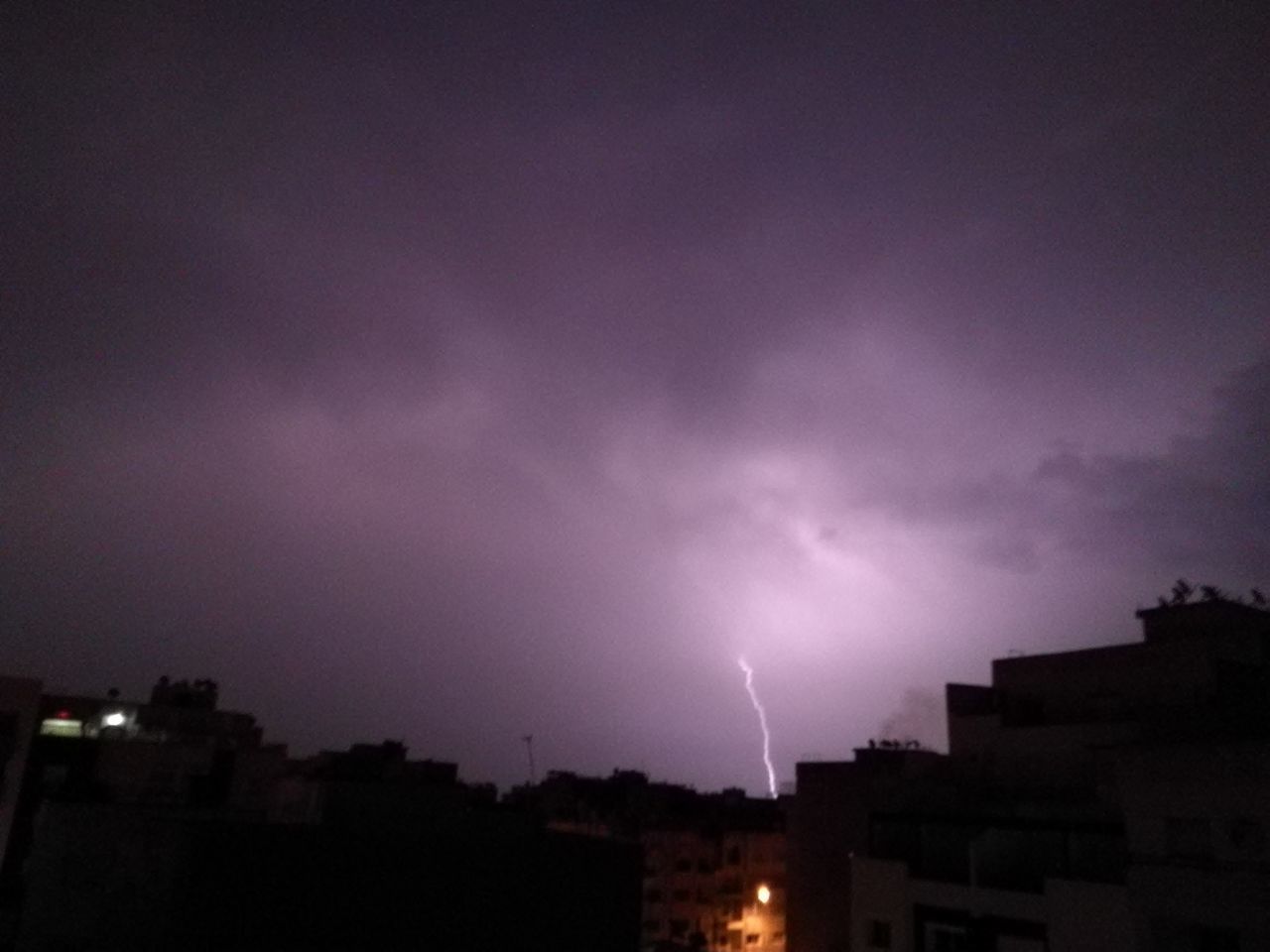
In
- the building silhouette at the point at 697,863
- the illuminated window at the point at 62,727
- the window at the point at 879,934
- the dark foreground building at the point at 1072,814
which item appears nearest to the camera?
the dark foreground building at the point at 1072,814

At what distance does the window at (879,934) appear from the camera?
40.1 metres

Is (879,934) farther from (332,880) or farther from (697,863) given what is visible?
(332,880)

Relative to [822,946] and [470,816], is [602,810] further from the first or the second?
[470,816]

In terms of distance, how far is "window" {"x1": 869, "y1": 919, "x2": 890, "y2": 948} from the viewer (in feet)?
132

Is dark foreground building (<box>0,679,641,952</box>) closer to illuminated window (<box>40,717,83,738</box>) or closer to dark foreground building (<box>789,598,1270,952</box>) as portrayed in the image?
dark foreground building (<box>789,598,1270,952</box>)

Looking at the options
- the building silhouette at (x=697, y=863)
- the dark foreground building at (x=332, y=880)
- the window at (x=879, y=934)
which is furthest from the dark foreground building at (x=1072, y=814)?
the dark foreground building at (x=332, y=880)

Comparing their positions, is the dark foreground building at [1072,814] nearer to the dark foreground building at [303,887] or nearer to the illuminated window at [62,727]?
the dark foreground building at [303,887]

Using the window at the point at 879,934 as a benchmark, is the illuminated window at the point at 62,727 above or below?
above

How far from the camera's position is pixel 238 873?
12.5 metres

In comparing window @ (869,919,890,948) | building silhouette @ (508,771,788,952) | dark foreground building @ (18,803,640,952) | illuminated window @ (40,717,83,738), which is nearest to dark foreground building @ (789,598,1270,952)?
window @ (869,919,890,948)

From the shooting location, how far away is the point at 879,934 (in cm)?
4047

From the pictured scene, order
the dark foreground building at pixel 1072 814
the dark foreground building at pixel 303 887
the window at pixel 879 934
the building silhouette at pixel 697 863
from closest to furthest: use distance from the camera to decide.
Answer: the dark foreground building at pixel 303 887 → the dark foreground building at pixel 1072 814 → the window at pixel 879 934 → the building silhouette at pixel 697 863

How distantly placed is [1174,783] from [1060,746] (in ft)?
43.2

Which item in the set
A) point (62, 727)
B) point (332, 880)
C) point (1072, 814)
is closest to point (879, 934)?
point (1072, 814)
